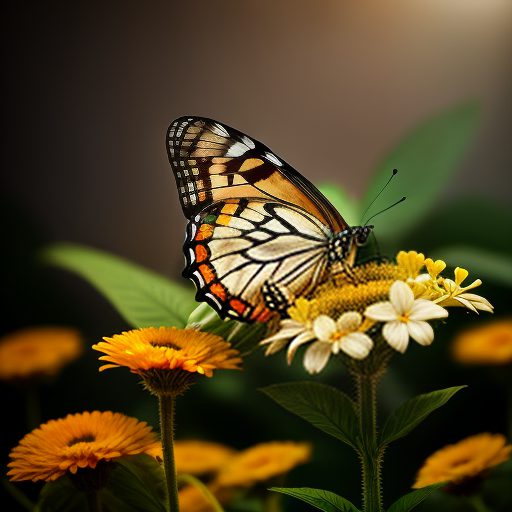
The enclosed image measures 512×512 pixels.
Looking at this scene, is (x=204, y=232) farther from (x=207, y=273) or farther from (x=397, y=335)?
(x=397, y=335)

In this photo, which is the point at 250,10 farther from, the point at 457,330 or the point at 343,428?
the point at 343,428

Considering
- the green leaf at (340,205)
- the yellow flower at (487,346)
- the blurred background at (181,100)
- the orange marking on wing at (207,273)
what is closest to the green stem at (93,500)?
the orange marking on wing at (207,273)

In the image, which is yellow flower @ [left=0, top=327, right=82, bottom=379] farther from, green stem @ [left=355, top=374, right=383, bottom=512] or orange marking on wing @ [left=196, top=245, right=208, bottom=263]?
green stem @ [left=355, top=374, right=383, bottom=512]

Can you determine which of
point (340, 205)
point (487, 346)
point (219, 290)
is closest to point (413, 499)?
point (219, 290)

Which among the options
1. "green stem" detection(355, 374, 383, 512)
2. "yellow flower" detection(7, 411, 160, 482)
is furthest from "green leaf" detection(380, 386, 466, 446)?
"yellow flower" detection(7, 411, 160, 482)

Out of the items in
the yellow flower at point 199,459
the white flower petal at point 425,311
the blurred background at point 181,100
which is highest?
the blurred background at point 181,100

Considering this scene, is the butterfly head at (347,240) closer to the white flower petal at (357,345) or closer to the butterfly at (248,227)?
the butterfly at (248,227)
